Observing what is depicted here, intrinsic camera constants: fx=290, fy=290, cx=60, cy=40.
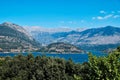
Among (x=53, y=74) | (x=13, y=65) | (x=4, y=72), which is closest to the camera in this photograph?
(x=53, y=74)

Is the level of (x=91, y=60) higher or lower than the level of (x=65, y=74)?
higher

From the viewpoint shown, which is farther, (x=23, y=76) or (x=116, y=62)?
(x=23, y=76)

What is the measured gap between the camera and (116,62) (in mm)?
25062

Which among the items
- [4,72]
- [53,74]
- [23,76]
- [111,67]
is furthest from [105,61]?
[4,72]

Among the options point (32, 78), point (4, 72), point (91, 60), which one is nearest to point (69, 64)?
point (32, 78)

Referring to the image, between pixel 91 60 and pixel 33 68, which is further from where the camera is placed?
pixel 33 68

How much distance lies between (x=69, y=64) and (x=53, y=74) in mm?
8589

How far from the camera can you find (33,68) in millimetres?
75000

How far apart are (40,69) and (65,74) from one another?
646cm

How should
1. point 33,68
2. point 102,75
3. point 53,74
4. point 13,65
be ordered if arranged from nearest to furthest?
point 102,75 < point 53,74 < point 33,68 < point 13,65

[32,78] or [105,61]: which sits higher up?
[105,61]

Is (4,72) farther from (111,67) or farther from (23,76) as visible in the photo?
(111,67)

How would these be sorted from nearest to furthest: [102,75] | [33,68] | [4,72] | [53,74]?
[102,75], [53,74], [33,68], [4,72]

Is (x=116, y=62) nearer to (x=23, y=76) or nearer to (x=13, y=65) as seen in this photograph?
(x=23, y=76)
